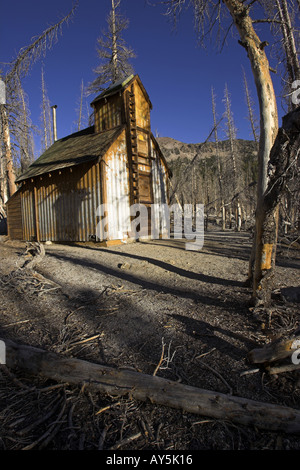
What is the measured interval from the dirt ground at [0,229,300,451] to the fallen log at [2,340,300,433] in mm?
58

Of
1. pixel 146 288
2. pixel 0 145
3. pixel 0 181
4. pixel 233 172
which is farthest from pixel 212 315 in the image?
pixel 0 181

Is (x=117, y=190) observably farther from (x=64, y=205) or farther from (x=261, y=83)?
(x=261, y=83)

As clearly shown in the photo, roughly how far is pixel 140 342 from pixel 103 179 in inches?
323

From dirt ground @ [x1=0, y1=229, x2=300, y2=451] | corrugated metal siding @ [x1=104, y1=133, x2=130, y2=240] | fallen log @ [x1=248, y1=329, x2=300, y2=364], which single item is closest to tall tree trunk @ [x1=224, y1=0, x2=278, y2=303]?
dirt ground @ [x1=0, y1=229, x2=300, y2=451]

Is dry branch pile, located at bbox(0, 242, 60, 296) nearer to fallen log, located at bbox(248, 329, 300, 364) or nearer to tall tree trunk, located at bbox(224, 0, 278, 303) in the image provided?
fallen log, located at bbox(248, 329, 300, 364)

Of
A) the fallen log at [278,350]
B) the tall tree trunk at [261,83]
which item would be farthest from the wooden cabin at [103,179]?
the fallen log at [278,350]

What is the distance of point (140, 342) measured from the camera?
10.2 feet

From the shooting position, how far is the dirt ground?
1.79m

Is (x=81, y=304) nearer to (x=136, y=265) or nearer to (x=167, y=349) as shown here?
(x=167, y=349)

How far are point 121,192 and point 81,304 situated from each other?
7.46 metres

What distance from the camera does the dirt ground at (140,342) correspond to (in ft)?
5.86

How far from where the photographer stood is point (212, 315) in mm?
3766

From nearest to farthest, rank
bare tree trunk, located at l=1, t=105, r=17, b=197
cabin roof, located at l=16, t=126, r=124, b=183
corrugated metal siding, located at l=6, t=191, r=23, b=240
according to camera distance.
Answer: cabin roof, located at l=16, t=126, r=124, b=183, corrugated metal siding, located at l=6, t=191, r=23, b=240, bare tree trunk, located at l=1, t=105, r=17, b=197

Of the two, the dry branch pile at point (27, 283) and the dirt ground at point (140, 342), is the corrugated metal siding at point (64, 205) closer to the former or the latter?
the dirt ground at point (140, 342)
